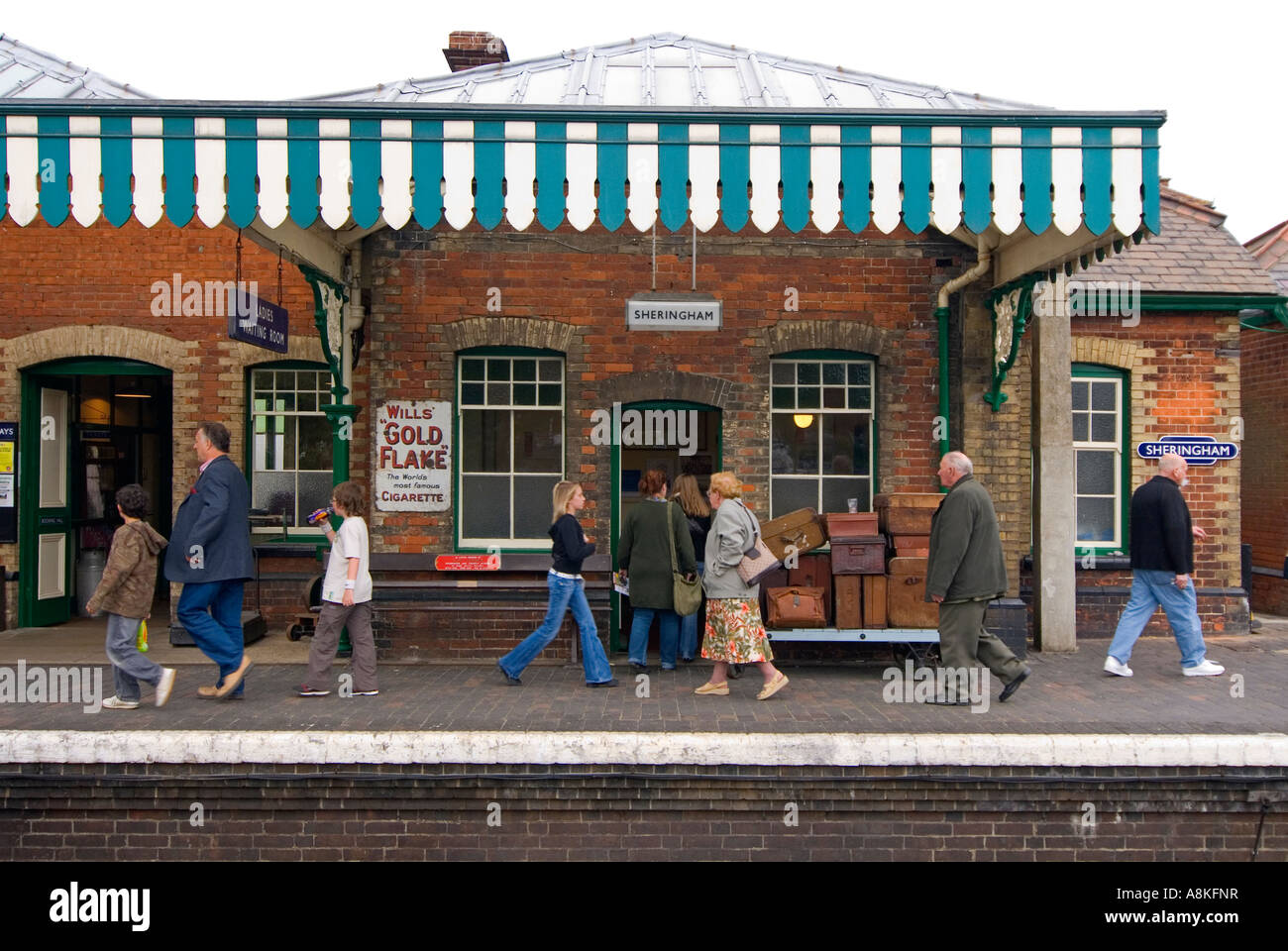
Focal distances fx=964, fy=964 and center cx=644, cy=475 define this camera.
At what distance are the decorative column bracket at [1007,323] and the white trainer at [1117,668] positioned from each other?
2748 mm

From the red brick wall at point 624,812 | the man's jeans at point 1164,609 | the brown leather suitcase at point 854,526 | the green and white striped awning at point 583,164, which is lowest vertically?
the red brick wall at point 624,812

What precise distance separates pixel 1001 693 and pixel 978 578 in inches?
36.3

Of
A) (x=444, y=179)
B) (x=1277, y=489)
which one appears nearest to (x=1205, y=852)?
(x=444, y=179)

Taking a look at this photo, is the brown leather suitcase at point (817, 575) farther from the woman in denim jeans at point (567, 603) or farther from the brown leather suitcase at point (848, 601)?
the woman in denim jeans at point (567, 603)

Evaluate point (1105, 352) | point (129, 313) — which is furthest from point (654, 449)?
point (129, 313)

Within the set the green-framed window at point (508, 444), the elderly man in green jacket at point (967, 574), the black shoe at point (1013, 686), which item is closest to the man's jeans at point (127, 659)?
the green-framed window at point (508, 444)

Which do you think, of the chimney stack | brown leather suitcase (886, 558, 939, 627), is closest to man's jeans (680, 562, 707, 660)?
brown leather suitcase (886, 558, 939, 627)

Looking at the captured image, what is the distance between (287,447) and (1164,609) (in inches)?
332

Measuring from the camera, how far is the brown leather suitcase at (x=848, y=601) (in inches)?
318

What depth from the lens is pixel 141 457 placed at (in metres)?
12.3

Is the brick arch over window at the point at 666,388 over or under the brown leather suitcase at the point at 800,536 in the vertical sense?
over

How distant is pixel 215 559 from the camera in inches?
270

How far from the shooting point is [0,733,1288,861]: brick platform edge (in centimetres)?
581

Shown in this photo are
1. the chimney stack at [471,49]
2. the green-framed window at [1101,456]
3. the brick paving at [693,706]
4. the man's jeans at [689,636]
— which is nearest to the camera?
the brick paving at [693,706]
